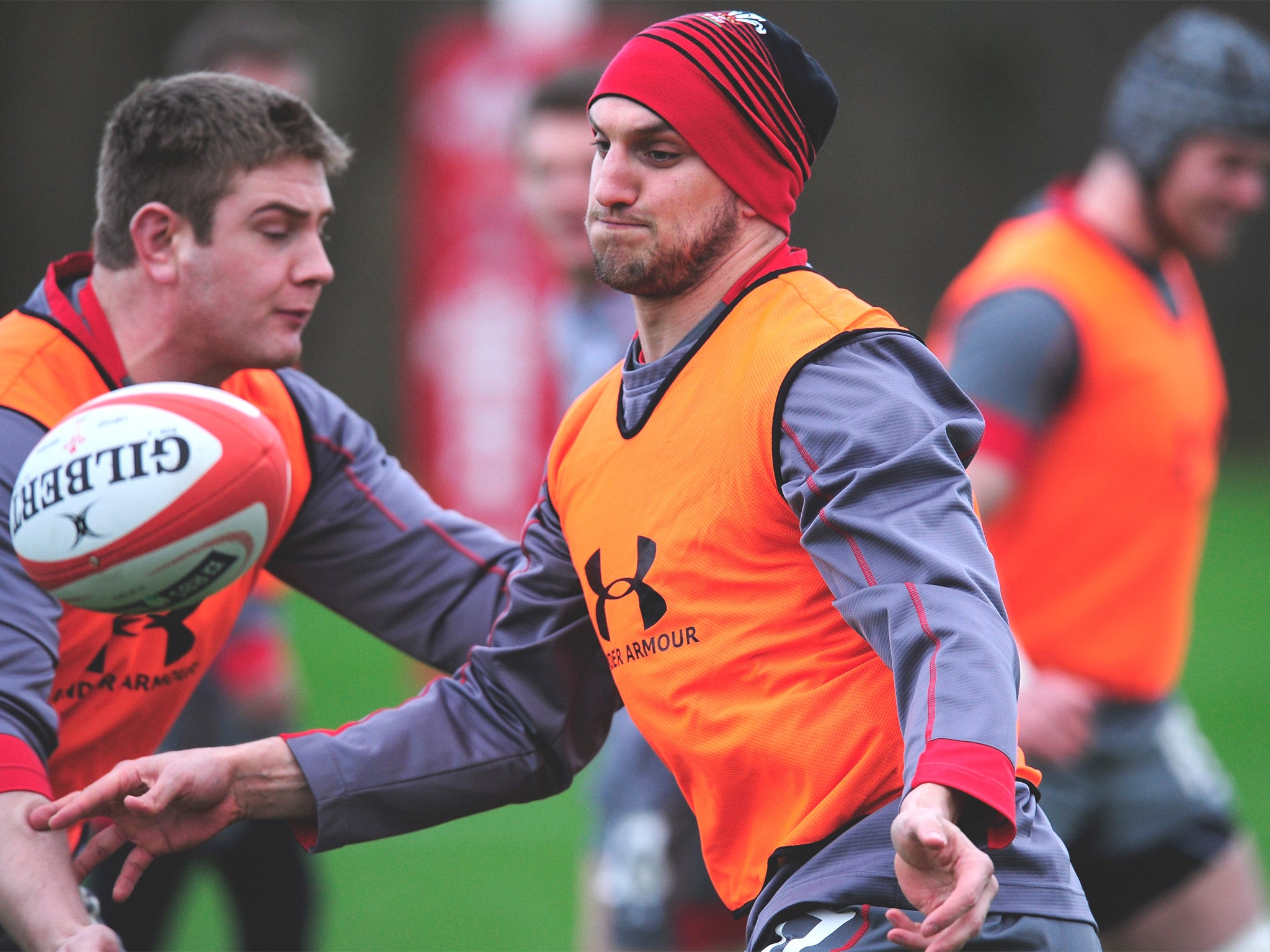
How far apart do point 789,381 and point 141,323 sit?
1400mm

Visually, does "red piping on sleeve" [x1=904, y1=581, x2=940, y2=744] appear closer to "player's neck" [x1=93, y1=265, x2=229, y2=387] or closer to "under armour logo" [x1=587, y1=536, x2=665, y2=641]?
"under armour logo" [x1=587, y1=536, x2=665, y2=641]

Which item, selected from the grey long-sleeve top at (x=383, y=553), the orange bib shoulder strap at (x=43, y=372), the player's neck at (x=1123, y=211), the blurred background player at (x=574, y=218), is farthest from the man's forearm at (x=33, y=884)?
the player's neck at (x=1123, y=211)

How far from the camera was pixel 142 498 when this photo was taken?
2646 millimetres

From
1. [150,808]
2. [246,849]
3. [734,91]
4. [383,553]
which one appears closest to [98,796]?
[150,808]

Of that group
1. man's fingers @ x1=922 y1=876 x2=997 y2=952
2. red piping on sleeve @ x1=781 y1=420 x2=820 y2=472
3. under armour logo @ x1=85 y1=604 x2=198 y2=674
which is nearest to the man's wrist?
man's fingers @ x1=922 y1=876 x2=997 y2=952

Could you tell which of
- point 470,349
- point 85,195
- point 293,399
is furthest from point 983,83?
point 293,399

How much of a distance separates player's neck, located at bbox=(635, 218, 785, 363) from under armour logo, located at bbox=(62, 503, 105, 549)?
96cm

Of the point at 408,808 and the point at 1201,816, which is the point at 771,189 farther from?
the point at 1201,816

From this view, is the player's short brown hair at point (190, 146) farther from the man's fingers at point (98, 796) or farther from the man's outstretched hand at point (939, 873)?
the man's outstretched hand at point (939, 873)

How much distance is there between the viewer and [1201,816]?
4.27 m

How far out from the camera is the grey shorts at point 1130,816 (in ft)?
13.9

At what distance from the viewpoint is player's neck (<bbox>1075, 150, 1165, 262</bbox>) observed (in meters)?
4.47

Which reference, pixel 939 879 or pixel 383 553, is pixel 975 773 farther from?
pixel 383 553

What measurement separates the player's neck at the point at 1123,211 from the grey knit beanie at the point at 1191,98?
51 mm
